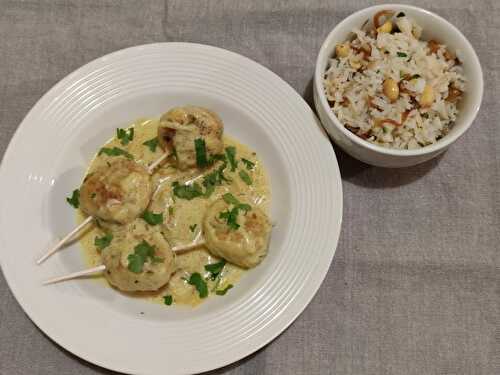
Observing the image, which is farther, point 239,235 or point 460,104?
point 460,104

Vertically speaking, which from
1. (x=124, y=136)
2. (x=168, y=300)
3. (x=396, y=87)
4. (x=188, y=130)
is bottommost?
(x=168, y=300)

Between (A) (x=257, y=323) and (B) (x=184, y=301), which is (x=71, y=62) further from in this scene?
(A) (x=257, y=323)

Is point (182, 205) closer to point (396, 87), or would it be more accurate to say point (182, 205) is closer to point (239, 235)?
point (239, 235)

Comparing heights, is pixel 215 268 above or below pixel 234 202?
below

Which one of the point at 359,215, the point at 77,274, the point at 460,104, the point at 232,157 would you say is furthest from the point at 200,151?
the point at 460,104

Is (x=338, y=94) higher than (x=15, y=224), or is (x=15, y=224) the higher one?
(x=338, y=94)

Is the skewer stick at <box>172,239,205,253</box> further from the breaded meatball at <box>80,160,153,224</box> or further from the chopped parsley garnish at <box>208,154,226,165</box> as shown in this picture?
the chopped parsley garnish at <box>208,154,226,165</box>

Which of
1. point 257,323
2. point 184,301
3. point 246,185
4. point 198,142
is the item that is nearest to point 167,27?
point 198,142
